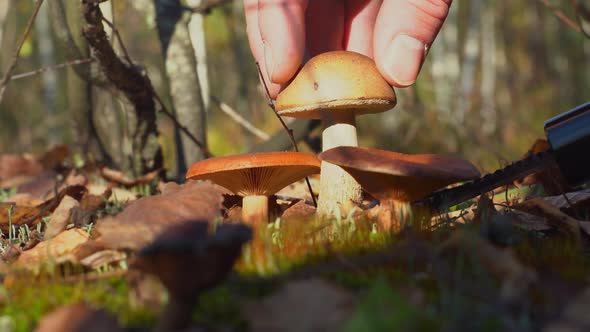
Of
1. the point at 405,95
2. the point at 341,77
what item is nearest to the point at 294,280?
the point at 341,77

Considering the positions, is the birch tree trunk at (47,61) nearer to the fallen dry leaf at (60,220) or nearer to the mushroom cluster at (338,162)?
the fallen dry leaf at (60,220)

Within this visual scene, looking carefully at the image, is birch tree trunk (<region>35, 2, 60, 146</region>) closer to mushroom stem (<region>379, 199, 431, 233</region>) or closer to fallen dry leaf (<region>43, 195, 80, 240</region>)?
fallen dry leaf (<region>43, 195, 80, 240</region>)

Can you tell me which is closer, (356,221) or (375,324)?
(375,324)

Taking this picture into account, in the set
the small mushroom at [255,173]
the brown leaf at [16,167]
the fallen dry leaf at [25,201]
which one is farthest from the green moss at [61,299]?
the brown leaf at [16,167]

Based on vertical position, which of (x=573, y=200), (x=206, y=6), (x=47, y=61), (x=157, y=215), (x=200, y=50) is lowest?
(x=573, y=200)

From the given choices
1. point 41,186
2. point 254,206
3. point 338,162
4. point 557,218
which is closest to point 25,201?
point 41,186

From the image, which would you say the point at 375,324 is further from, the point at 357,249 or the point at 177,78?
the point at 177,78

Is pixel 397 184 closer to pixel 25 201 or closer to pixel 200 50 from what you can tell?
pixel 25 201
